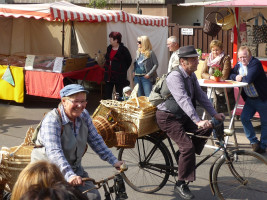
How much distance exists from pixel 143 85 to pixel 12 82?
3.22m

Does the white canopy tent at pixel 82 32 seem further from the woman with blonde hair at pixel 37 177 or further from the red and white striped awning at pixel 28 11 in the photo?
the woman with blonde hair at pixel 37 177

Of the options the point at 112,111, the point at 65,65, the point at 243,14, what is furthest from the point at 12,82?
the point at 112,111

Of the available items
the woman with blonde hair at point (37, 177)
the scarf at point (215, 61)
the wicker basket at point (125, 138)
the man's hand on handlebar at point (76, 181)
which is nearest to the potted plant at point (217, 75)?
the scarf at point (215, 61)

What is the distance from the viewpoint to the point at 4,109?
35.5 feet

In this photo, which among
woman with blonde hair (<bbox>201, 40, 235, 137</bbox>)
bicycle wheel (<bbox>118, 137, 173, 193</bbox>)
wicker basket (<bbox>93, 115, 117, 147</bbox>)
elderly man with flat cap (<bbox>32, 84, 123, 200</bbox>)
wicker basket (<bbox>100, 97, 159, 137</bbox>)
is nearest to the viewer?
elderly man with flat cap (<bbox>32, 84, 123, 200</bbox>)

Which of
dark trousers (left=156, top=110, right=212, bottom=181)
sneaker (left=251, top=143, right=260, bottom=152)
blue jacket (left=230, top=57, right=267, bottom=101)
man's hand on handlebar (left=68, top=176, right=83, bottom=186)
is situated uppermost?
blue jacket (left=230, top=57, right=267, bottom=101)

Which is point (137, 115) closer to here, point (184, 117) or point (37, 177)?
point (184, 117)

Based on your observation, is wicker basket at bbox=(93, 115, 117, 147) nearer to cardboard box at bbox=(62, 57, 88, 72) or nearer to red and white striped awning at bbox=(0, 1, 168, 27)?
red and white striped awning at bbox=(0, 1, 168, 27)

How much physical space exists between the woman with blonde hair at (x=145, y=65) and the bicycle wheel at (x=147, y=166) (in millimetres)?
3730

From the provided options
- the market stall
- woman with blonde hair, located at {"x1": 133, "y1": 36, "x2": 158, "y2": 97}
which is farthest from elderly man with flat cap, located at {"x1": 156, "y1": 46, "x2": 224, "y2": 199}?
the market stall

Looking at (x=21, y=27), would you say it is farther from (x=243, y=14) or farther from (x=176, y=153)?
(x=176, y=153)

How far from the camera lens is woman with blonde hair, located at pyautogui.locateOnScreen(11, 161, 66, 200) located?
2.41 meters

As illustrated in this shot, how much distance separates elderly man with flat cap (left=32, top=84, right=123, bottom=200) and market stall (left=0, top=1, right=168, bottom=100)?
7.24m

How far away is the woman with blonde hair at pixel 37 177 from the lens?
2.41 meters
